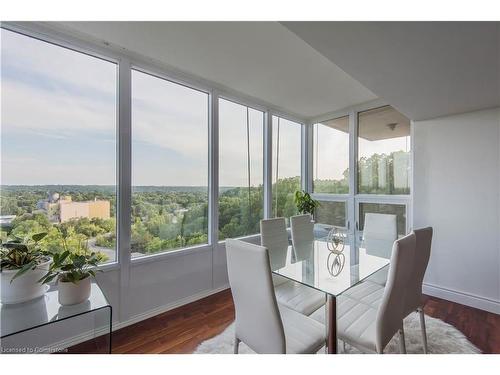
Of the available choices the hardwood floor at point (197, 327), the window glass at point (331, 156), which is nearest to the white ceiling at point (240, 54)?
the window glass at point (331, 156)

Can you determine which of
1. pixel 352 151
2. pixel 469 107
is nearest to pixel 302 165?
pixel 352 151

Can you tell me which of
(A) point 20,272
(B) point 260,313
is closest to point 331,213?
(B) point 260,313

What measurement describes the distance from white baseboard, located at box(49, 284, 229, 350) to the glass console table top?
1.25 meters

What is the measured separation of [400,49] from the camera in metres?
1.42

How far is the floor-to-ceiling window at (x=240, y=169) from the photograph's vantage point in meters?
3.20

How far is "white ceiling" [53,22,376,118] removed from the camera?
1934mm

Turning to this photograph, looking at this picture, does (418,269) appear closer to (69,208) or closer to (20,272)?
(20,272)

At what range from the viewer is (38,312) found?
48.8 inches

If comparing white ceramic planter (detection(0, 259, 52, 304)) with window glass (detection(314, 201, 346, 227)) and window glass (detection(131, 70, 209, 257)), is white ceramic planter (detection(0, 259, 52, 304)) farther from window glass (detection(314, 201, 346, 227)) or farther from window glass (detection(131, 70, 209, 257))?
window glass (detection(314, 201, 346, 227))

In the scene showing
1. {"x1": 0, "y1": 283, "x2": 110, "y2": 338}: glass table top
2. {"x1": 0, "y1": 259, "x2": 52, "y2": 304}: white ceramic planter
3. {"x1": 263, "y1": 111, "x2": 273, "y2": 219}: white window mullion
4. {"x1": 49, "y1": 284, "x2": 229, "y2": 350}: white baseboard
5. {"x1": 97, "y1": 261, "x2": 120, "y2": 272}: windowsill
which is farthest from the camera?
{"x1": 263, "y1": 111, "x2": 273, "y2": 219}: white window mullion

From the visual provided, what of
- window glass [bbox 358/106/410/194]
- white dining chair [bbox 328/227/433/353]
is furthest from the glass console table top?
window glass [bbox 358/106/410/194]

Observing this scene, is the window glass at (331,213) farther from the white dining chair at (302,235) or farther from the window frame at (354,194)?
the white dining chair at (302,235)

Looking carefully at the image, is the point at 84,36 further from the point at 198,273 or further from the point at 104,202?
the point at 198,273
